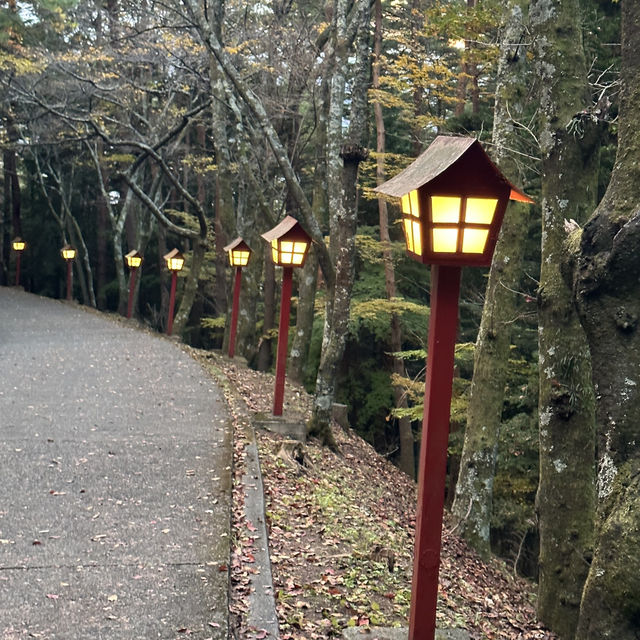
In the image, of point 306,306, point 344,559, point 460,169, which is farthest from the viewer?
point 306,306

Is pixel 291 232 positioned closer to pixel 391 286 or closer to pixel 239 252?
pixel 239 252

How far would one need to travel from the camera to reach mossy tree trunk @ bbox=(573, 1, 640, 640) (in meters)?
3.46

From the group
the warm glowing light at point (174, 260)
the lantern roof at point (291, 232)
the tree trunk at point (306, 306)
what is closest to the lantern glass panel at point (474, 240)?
the lantern roof at point (291, 232)

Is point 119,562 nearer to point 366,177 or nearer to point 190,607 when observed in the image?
point 190,607

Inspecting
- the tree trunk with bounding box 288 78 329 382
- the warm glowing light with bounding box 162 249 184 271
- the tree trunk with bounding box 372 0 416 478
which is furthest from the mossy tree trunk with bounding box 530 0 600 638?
the warm glowing light with bounding box 162 249 184 271

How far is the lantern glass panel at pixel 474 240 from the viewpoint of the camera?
369 cm

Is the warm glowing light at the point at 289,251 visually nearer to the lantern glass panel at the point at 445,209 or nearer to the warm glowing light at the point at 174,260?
the lantern glass panel at the point at 445,209

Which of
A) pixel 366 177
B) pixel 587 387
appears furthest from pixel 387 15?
pixel 587 387

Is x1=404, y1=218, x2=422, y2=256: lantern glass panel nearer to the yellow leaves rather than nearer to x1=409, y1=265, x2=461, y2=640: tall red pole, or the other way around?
x1=409, y1=265, x2=461, y2=640: tall red pole

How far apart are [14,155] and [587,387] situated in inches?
1161

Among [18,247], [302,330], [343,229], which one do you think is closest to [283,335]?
[343,229]

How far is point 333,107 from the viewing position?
10.6 meters

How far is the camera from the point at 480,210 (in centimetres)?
368

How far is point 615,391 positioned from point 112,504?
13.3 ft
